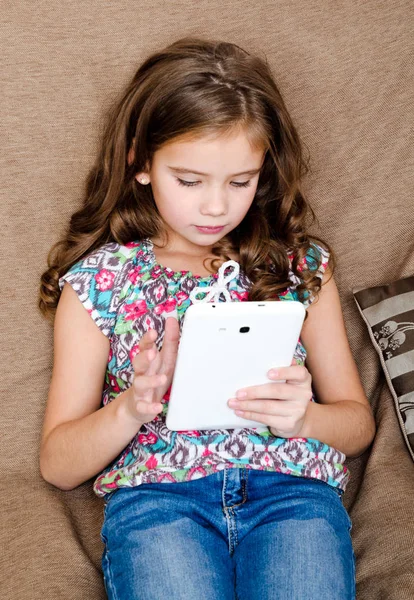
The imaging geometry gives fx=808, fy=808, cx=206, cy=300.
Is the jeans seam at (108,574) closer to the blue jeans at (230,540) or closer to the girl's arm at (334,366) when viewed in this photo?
the blue jeans at (230,540)

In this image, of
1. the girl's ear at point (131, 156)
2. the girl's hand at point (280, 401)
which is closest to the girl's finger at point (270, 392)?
the girl's hand at point (280, 401)

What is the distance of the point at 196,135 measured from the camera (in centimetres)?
127

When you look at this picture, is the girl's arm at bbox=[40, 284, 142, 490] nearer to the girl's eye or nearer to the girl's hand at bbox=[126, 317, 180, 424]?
the girl's hand at bbox=[126, 317, 180, 424]

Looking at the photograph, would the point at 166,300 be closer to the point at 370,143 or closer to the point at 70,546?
the point at 70,546

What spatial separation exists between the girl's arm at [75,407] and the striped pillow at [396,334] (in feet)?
1.66

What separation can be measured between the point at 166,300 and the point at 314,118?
54 centimetres

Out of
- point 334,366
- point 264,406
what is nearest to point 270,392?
point 264,406

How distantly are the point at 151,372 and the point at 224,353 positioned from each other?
108mm

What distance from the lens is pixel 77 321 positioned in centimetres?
137

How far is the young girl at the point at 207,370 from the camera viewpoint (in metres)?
1.18

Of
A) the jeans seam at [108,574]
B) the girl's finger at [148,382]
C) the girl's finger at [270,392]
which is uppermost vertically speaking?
the girl's finger at [148,382]

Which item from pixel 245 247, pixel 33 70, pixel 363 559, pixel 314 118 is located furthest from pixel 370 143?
pixel 363 559

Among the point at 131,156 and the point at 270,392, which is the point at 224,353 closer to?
the point at 270,392

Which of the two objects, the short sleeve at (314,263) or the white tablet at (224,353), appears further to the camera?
the short sleeve at (314,263)
